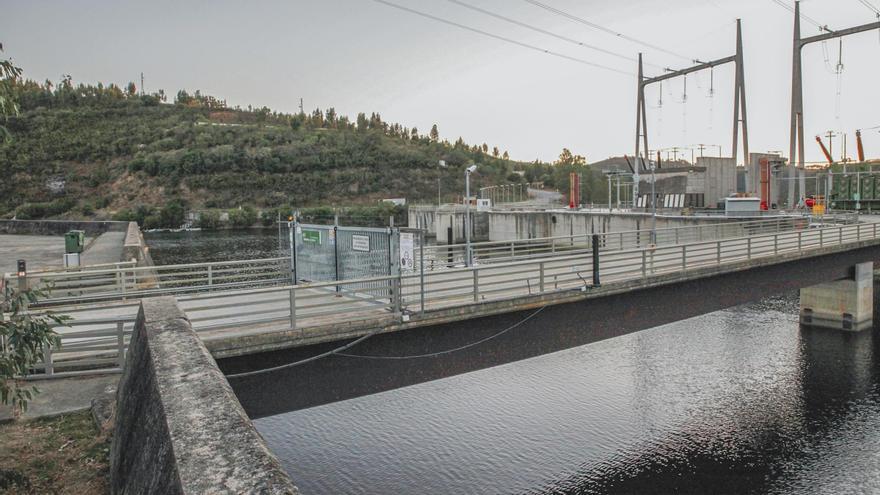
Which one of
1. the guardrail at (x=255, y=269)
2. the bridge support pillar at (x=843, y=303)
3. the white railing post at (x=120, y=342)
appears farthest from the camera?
the bridge support pillar at (x=843, y=303)

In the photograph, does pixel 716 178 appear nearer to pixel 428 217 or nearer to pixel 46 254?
pixel 428 217

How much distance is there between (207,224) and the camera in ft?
363

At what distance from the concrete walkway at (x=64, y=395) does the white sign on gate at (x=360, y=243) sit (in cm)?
587

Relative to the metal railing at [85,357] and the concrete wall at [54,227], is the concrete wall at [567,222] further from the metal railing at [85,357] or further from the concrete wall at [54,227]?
the metal railing at [85,357]

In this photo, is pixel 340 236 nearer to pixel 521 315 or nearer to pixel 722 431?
pixel 521 315

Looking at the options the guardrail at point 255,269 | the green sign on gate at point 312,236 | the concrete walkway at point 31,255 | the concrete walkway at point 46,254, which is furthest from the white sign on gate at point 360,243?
the concrete walkway at point 31,255

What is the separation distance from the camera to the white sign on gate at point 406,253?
508 inches

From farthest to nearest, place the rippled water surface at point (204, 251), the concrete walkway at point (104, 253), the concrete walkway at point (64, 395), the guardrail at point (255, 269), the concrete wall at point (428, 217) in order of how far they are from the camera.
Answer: the concrete wall at point (428, 217), the rippled water surface at point (204, 251), the concrete walkway at point (104, 253), the guardrail at point (255, 269), the concrete walkway at point (64, 395)

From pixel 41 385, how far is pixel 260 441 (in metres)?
7.18

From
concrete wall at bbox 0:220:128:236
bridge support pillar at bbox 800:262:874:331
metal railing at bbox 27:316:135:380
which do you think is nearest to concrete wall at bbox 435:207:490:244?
concrete wall at bbox 0:220:128:236

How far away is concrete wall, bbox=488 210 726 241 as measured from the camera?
173ft

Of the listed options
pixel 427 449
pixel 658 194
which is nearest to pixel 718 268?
pixel 427 449

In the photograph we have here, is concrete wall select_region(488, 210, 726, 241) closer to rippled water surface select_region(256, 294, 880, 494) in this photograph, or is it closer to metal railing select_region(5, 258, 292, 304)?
rippled water surface select_region(256, 294, 880, 494)

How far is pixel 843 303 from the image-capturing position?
31188 mm
